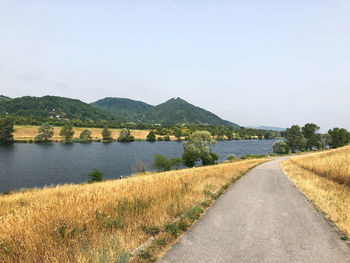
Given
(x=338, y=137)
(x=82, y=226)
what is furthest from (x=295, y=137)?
(x=82, y=226)

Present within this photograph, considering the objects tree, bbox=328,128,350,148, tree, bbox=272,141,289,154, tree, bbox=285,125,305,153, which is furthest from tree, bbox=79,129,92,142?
tree, bbox=328,128,350,148

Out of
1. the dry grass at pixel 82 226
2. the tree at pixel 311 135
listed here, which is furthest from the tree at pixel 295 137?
the dry grass at pixel 82 226

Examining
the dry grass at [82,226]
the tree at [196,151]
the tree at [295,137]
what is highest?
the tree at [295,137]

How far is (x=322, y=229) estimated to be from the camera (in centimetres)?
543

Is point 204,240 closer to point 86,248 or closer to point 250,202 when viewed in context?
point 86,248

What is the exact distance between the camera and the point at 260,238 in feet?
15.5

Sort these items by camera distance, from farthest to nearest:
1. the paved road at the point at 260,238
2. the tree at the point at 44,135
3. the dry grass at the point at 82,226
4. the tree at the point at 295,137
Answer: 1. the tree at the point at 44,135
2. the tree at the point at 295,137
3. the paved road at the point at 260,238
4. the dry grass at the point at 82,226

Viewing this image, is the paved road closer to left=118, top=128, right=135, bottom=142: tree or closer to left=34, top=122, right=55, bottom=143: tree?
left=34, top=122, right=55, bottom=143: tree

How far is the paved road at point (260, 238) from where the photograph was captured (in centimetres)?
390

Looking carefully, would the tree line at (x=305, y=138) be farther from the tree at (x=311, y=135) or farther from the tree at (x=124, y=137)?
the tree at (x=124, y=137)

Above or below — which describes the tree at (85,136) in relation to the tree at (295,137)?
below

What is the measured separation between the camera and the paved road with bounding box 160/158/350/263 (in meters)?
3.90

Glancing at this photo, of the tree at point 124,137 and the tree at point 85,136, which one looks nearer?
the tree at point 85,136

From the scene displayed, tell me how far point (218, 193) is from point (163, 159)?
43444 mm
